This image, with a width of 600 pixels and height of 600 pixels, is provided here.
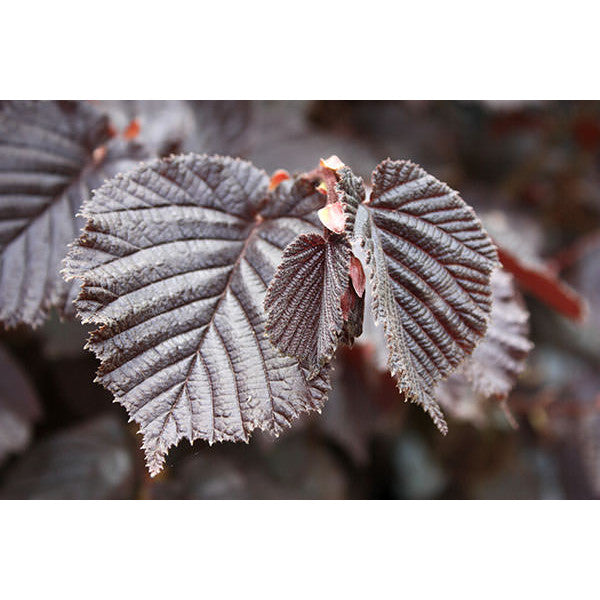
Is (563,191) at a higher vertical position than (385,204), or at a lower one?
lower

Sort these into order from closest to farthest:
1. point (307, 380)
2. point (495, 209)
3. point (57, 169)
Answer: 1. point (307, 380)
2. point (57, 169)
3. point (495, 209)

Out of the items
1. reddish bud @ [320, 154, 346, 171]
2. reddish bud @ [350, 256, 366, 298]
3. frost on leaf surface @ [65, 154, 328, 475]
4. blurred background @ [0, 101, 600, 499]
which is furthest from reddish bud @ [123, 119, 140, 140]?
reddish bud @ [350, 256, 366, 298]

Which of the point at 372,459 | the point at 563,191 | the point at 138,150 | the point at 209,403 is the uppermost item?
the point at 138,150

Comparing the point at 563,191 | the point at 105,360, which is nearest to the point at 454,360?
the point at 105,360

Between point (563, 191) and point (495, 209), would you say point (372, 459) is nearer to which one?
point (495, 209)

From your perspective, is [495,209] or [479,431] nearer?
[479,431]

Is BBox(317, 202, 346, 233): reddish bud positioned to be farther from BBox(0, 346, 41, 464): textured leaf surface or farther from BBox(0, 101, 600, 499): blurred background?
BBox(0, 346, 41, 464): textured leaf surface

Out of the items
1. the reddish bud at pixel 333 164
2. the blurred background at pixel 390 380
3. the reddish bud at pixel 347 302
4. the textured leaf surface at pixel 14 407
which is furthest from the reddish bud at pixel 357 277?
the textured leaf surface at pixel 14 407

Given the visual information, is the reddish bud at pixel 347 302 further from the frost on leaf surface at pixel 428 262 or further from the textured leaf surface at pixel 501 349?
the textured leaf surface at pixel 501 349
